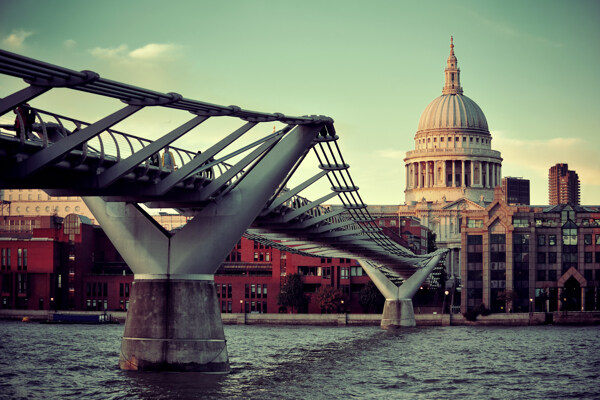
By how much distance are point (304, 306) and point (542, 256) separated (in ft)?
95.8

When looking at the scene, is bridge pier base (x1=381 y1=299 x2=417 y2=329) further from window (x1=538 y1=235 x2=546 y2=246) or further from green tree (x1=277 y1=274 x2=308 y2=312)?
window (x1=538 y1=235 x2=546 y2=246)

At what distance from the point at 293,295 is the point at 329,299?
503cm

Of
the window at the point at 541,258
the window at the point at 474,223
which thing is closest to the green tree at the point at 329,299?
the window at the point at 474,223

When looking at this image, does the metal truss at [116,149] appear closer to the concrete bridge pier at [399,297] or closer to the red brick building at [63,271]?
the concrete bridge pier at [399,297]

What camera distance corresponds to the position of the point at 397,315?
375ft

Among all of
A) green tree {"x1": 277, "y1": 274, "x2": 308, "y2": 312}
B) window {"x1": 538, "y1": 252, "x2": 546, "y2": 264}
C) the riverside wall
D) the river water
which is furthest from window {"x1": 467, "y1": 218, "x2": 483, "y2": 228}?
the river water

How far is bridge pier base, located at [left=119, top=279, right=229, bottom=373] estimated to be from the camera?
4788 cm

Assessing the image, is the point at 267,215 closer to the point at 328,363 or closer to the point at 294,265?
the point at 328,363

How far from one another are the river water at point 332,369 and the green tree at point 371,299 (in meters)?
37.6

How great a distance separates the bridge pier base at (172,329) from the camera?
47.9m

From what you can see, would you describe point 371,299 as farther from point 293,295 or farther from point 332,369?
point 332,369

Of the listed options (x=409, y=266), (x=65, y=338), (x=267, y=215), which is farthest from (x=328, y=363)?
(x=409, y=266)

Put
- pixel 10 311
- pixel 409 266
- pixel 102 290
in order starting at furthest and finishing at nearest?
pixel 102 290 < pixel 10 311 < pixel 409 266

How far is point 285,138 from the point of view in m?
51.0
